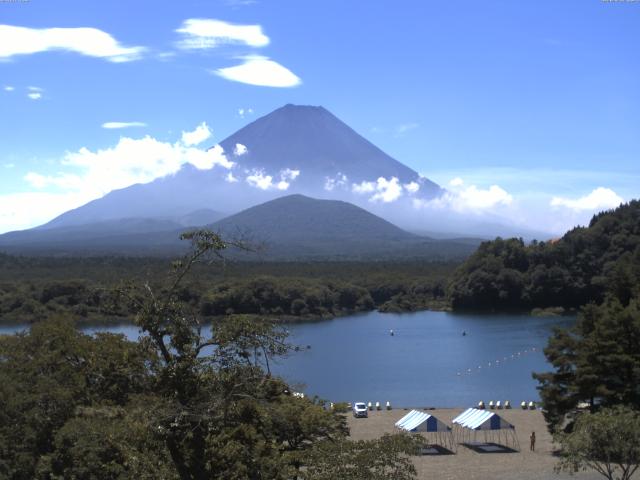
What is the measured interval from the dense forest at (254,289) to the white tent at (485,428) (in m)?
21.5

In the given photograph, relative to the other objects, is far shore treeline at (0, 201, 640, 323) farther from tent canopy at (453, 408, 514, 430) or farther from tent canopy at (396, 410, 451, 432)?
tent canopy at (453, 408, 514, 430)

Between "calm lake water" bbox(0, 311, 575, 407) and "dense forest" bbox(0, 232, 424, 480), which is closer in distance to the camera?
"dense forest" bbox(0, 232, 424, 480)

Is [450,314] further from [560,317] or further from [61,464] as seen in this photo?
[61,464]

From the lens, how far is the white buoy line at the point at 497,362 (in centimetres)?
3109

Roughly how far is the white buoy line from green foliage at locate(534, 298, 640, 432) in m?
13.5

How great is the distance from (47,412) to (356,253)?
108565 mm

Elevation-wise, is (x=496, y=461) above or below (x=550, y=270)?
below

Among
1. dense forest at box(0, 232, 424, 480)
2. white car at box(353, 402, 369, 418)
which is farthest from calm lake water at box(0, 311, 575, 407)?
dense forest at box(0, 232, 424, 480)

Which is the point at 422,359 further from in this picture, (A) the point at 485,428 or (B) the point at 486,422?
(B) the point at 486,422

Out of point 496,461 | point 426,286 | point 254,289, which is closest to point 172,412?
point 496,461

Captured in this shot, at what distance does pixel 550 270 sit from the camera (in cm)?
5225

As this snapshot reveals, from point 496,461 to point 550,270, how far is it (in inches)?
1483

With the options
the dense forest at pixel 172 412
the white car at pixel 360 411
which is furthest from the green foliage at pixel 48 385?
the white car at pixel 360 411

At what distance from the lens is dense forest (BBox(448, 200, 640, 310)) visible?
5219 centimetres
